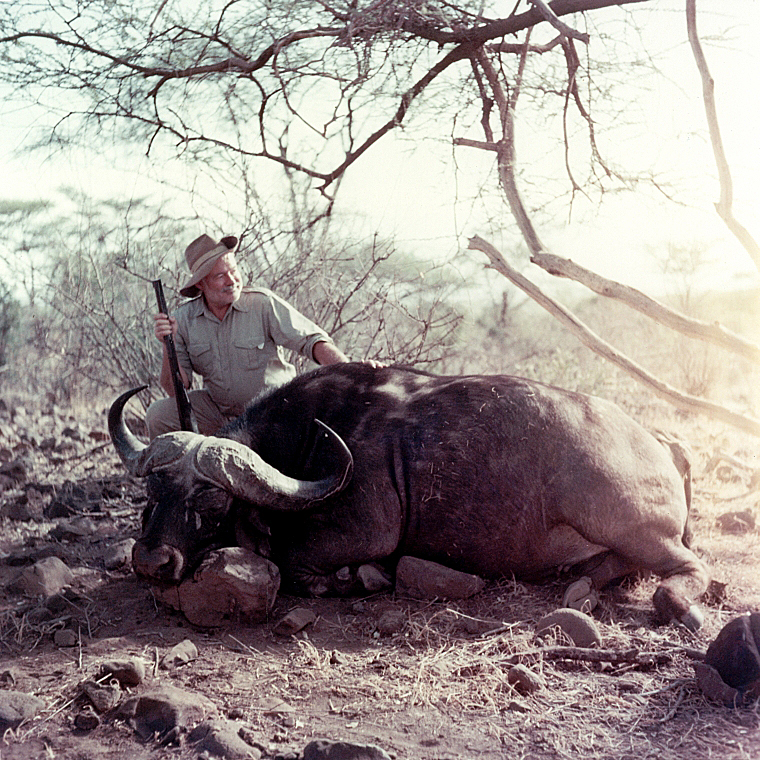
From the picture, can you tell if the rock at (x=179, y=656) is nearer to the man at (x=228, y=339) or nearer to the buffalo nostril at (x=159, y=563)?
Result: the buffalo nostril at (x=159, y=563)

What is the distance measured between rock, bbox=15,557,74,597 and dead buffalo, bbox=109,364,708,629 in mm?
745

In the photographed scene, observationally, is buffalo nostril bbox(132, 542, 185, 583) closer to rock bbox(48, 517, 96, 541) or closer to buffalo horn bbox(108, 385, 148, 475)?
buffalo horn bbox(108, 385, 148, 475)

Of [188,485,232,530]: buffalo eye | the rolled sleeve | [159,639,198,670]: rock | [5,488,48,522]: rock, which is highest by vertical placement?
the rolled sleeve

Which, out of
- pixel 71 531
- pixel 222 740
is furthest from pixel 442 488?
pixel 71 531

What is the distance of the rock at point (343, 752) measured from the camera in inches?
98.3

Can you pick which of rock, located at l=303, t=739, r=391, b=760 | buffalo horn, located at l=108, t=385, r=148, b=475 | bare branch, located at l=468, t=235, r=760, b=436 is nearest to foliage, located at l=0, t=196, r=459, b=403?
bare branch, located at l=468, t=235, r=760, b=436

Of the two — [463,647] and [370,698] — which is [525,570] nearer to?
[463,647]

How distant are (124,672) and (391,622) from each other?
3.97ft

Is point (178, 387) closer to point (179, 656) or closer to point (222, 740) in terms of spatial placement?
point (179, 656)

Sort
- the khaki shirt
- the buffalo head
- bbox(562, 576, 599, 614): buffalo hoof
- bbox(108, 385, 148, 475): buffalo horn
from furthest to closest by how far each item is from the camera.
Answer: the khaki shirt
bbox(108, 385, 148, 475): buffalo horn
bbox(562, 576, 599, 614): buffalo hoof
the buffalo head

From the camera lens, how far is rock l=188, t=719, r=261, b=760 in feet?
8.56

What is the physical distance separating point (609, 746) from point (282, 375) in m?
3.54

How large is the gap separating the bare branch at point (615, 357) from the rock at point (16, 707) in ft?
12.8

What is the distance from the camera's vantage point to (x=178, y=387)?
5.03 metres
